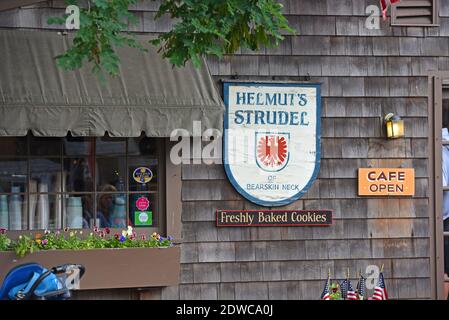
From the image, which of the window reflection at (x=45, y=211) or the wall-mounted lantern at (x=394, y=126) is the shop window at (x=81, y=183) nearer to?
the window reflection at (x=45, y=211)

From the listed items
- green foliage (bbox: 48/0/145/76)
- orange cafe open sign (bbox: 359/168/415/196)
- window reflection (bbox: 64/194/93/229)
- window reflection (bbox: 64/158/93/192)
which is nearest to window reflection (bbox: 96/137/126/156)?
window reflection (bbox: 64/158/93/192)

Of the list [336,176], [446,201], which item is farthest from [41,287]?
[446,201]

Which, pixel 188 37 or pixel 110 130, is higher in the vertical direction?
pixel 188 37

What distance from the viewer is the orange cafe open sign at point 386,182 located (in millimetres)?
8461

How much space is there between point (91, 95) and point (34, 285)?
2403mm

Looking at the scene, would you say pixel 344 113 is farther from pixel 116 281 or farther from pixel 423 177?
pixel 116 281

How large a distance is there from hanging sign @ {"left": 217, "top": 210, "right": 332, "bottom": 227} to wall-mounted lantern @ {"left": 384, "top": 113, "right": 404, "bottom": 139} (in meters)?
0.93

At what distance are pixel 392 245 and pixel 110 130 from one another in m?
2.90

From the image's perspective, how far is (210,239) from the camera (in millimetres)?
8234

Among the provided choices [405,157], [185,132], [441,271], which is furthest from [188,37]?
[441,271]

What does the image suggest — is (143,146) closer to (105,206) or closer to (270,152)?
(105,206)

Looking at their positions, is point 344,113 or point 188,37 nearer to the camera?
point 188,37

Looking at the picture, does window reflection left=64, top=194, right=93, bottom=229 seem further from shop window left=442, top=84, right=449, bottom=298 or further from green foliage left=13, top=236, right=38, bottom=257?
shop window left=442, top=84, right=449, bottom=298

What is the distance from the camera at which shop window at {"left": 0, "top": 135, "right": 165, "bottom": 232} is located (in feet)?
26.4
